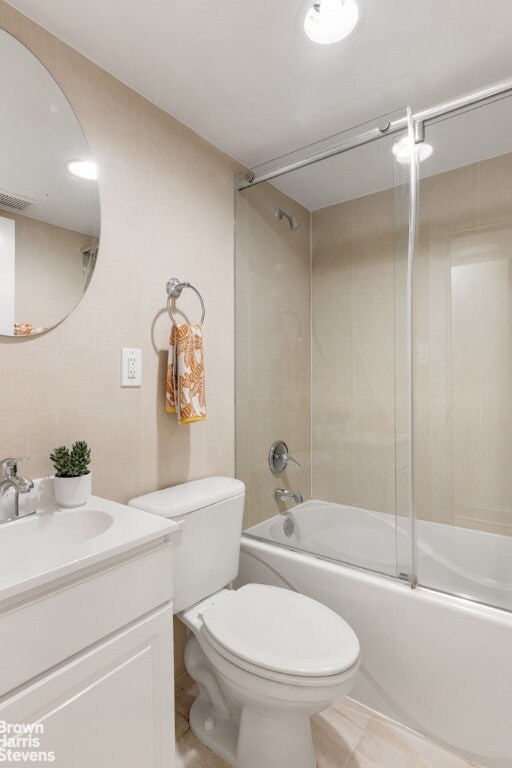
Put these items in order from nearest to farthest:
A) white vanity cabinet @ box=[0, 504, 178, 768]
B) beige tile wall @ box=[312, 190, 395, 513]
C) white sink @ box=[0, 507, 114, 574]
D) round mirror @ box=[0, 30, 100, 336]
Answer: white vanity cabinet @ box=[0, 504, 178, 768], white sink @ box=[0, 507, 114, 574], round mirror @ box=[0, 30, 100, 336], beige tile wall @ box=[312, 190, 395, 513]

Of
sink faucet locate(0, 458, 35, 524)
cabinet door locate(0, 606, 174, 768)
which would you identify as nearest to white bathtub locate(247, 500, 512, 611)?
cabinet door locate(0, 606, 174, 768)

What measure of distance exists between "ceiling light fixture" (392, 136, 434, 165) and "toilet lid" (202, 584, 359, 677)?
1.60 meters

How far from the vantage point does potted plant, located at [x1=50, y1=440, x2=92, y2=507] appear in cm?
117

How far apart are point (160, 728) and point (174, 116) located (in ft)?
6.52

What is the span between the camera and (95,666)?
88 cm

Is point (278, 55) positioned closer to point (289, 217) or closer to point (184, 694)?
point (289, 217)

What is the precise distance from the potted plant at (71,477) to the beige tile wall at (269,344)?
85 centimetres

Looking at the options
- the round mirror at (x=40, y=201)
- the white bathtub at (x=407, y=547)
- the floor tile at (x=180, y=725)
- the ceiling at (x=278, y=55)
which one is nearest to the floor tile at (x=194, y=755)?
the floor tile at (x=180, y=725)

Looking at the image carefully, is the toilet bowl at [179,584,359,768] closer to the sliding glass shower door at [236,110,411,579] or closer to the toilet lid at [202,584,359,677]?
the toilet lid at [202,584,359,677]

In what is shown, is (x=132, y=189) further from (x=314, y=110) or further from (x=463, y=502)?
(x=463, y=502)

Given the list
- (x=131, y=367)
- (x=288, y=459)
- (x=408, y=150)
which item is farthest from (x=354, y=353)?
(x=131, y=367)

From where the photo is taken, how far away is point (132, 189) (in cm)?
148

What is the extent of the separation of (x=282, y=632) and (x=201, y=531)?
397 millimetres

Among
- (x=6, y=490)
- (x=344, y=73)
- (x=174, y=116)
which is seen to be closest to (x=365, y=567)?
(x=6, y=490)
